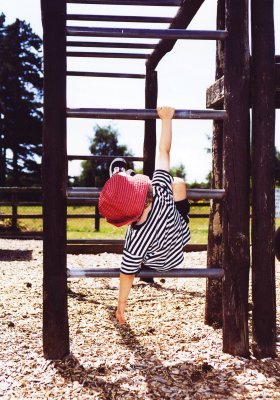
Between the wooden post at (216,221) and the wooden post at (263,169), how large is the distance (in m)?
0.62

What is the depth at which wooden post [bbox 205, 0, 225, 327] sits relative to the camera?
3615 mm

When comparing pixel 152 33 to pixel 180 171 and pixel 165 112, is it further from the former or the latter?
pixel 180 171

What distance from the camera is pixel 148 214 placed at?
9.01 feet

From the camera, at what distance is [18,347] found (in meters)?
3.18

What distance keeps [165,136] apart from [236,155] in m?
0.45

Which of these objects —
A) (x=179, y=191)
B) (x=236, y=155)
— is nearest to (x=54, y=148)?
(x=179, y=191)

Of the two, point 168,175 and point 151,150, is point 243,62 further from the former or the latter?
point 151,150

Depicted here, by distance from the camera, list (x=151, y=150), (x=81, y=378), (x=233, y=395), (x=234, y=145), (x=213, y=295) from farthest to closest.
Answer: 1. (x=151, y=150)
2. (x=213, y=295)
3. (x=234, y=145)
4. (x=81, y=378)
5. (x=233, y=395)

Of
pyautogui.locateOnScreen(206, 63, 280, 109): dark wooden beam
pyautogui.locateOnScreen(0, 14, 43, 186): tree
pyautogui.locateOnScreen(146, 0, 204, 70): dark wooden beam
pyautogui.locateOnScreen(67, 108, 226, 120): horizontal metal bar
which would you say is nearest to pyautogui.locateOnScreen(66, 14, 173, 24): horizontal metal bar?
pyautogui.locateOnScreen(146, 0, 204, 70): dark wooden beam

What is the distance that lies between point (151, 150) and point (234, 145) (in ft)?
9.80

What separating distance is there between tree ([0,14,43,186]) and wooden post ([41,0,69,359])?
27.0m

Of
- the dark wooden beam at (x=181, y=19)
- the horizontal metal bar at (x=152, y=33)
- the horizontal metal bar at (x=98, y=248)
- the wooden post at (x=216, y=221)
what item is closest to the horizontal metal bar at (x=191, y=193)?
the wooden post at (x=216, y=221)

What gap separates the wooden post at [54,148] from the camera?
9.23 ft

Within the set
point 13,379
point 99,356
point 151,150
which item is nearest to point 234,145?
point 99,356
